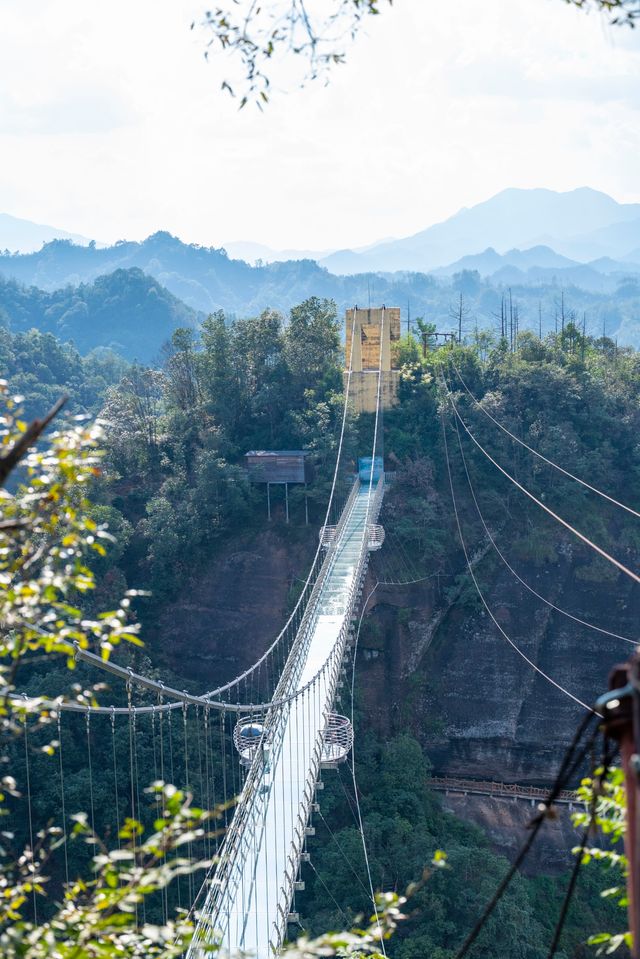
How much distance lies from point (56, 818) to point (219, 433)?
899 centimetres

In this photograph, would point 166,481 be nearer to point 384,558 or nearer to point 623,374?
point 384,558

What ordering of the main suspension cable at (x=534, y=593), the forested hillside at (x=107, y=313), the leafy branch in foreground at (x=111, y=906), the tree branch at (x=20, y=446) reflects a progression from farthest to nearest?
the forested hillside at (x=107, y=313)
the main suspension cable at (x=534, y=593)
the leafy branch in foreground at (x=111, y=906)
the tree branch at (x=20, y=446)

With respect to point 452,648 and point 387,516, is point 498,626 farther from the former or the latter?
point 387,516

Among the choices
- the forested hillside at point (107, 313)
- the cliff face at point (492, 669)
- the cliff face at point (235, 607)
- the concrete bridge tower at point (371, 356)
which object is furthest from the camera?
the forested hillside at point (107, 313)

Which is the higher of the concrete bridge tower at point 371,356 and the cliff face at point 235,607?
the concrete bridge tower at point 371,356

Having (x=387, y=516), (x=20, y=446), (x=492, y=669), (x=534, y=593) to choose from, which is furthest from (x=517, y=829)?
(x=20, y=446)

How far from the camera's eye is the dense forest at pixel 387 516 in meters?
16.0

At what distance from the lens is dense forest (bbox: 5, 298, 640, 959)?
16.0m

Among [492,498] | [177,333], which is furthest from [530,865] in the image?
[177,333]

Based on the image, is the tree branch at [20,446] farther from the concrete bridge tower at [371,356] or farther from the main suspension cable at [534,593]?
the concrete bridge tower at [371,356]

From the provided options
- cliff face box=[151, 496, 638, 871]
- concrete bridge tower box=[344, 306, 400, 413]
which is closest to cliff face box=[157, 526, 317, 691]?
cliff face box=[151, 496, 638, 871]

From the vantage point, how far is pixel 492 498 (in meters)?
21.7

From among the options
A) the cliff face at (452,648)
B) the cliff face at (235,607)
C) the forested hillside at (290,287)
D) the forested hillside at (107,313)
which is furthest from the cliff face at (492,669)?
the forested hillside at (290,287)

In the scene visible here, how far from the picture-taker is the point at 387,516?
2111cm
